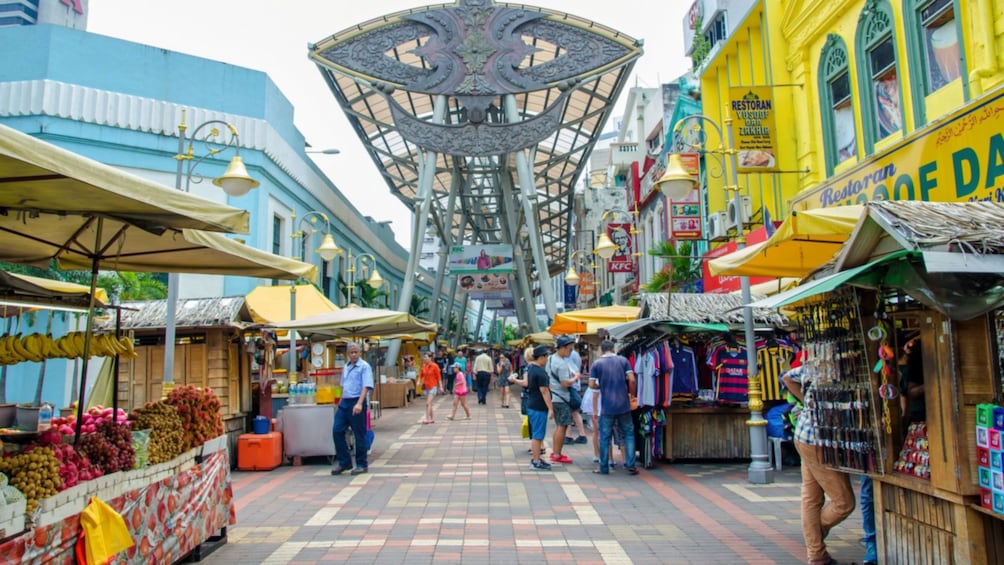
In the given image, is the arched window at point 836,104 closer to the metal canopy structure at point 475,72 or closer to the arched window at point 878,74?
the arched window at point 878,74

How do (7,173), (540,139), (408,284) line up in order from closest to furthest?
(7,173), (540,139), (408,284)

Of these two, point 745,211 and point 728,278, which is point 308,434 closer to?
point 728,278

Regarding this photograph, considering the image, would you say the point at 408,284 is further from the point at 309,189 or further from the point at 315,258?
the point at 309,189

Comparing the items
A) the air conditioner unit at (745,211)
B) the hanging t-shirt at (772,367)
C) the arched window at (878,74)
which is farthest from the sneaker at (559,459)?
the air conditioner unit at (745,211)

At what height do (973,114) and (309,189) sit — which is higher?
(309,189)

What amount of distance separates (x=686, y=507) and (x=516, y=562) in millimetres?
2594

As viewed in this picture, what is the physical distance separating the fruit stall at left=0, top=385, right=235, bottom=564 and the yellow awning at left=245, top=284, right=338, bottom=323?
28.7 feet

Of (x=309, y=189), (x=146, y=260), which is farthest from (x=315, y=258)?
(x=146, y=260)

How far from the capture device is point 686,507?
288 inches

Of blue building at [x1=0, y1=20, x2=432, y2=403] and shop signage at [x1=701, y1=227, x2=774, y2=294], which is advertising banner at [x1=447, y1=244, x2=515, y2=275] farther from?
shop signage at [x1=701, y1=227, x2=774, y2=294]

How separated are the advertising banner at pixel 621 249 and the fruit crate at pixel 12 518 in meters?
24.5

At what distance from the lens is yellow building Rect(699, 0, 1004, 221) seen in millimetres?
7965

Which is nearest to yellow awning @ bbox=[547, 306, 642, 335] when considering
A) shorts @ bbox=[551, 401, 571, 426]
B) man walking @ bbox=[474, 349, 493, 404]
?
shorts @ bbox=[551, 401, 571, 426]

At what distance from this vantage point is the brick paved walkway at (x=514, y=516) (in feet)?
18.5
